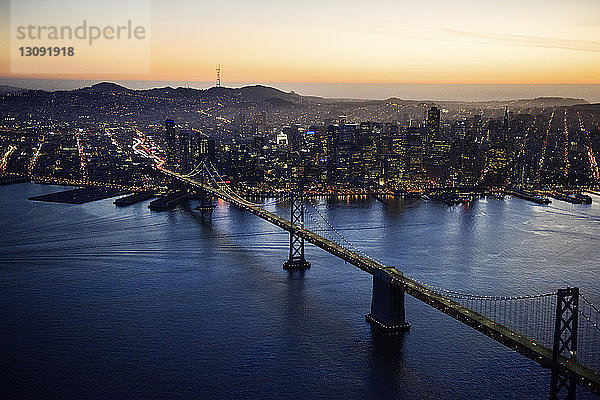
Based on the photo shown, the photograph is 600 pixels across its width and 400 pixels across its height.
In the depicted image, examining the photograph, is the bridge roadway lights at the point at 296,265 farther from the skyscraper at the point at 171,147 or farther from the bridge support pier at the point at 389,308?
the skyscraper at the point at 171,147

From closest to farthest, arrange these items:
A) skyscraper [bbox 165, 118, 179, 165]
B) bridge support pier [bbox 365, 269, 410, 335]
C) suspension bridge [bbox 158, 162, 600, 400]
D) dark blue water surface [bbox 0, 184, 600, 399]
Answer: suspension bridge [bbox 158, 162, 600, 400], dark blue water surface [bbox 0, 184, 600, 399], bridge support pier [bbox 365, 269, 410, 335], skyscraper [bbox 165, 118, 179, 165]

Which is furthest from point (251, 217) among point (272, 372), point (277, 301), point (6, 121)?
point (6, 121)

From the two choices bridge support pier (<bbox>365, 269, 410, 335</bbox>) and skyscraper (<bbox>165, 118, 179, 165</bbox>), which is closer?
bridge support pier (<bbox>365, 269, 410, 335</bbox>)

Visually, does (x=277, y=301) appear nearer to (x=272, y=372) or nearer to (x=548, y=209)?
(x=272, y=372)

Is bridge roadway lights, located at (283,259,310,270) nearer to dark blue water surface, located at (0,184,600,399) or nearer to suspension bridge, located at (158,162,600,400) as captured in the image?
suspension bridge, located at (158,162,600,400)

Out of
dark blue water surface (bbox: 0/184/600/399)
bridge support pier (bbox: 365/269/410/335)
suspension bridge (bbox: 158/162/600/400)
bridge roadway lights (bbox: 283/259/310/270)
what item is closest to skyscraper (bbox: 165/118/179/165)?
dark blue water surface (bbox: 0/184/600/399)

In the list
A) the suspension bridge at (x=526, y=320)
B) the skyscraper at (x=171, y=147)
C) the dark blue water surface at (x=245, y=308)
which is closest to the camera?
the suspension bridge at (x=526, y=320)

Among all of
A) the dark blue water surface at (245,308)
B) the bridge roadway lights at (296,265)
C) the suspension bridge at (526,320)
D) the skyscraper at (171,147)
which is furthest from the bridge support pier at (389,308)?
the skyscraper at (171,147)

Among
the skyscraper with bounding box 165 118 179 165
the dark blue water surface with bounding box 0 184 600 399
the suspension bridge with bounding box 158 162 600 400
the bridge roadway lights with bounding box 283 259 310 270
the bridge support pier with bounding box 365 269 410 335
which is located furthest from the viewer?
the skyscraper with bounding box 165 118 179 165
